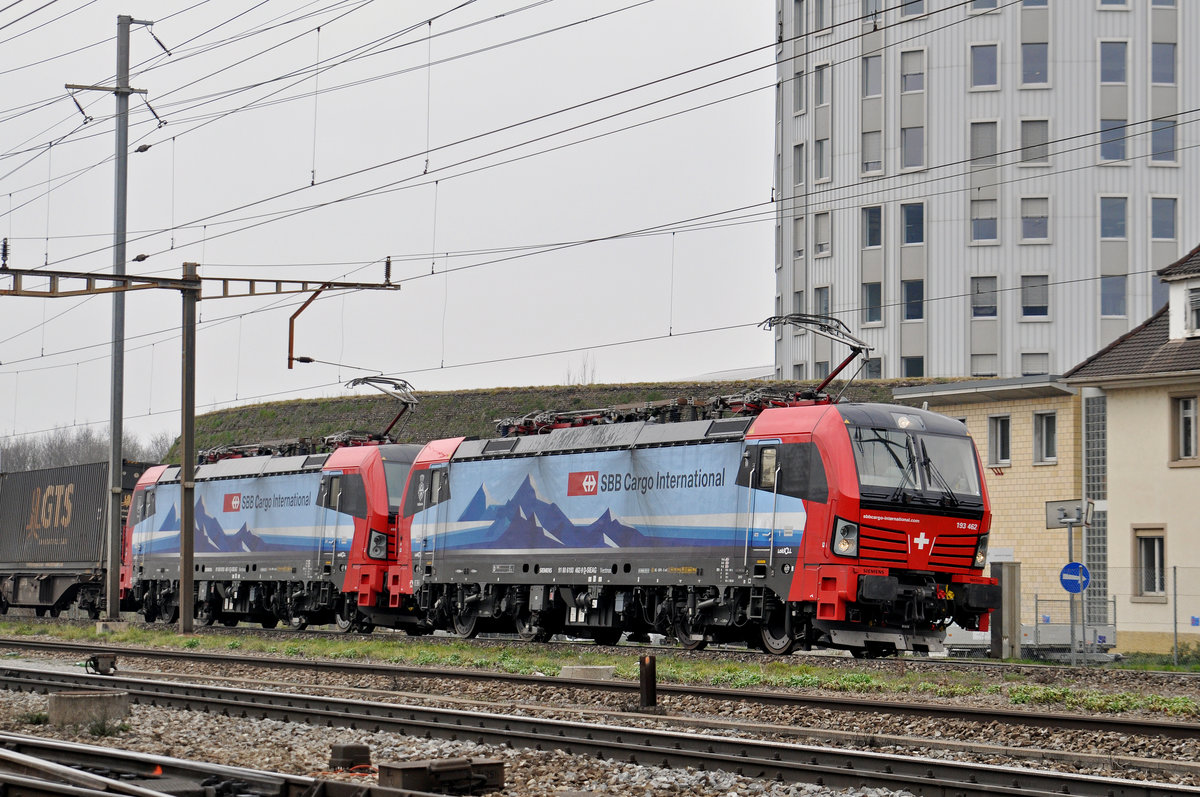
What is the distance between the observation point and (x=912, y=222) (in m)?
60.6

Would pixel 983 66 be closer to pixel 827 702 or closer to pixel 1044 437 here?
pixel 1044 437

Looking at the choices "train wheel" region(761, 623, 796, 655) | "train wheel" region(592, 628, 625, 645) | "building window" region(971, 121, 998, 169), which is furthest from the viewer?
"building window" region(971, 121, 998, 169)

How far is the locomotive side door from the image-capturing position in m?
22.1

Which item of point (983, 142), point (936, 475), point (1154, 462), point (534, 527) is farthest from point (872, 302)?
point (936, 475)

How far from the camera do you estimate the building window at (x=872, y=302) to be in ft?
202

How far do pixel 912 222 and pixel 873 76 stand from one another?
6.22 metres

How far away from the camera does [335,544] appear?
3131 centimetres

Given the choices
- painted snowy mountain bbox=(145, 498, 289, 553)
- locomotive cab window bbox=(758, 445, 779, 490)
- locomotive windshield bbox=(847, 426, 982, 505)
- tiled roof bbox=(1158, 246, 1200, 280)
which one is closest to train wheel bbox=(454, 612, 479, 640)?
painted snowy mountain bbox=(145, 498, 289, 553)

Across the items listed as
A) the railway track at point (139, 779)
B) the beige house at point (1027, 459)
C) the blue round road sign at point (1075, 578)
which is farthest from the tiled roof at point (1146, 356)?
the railway track at point (139, 779)

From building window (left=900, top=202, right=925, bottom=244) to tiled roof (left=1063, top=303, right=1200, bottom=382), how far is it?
82.7ft

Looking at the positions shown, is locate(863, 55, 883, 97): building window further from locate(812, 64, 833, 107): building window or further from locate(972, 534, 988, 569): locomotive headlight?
A: locate(972, 534, 988, 569): locomotive headlight

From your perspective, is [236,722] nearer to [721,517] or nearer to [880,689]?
[880,689]

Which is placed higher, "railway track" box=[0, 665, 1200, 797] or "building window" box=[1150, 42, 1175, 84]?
"building window" box=[1150, 42, 1175, 84]

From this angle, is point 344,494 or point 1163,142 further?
point 1163,142
